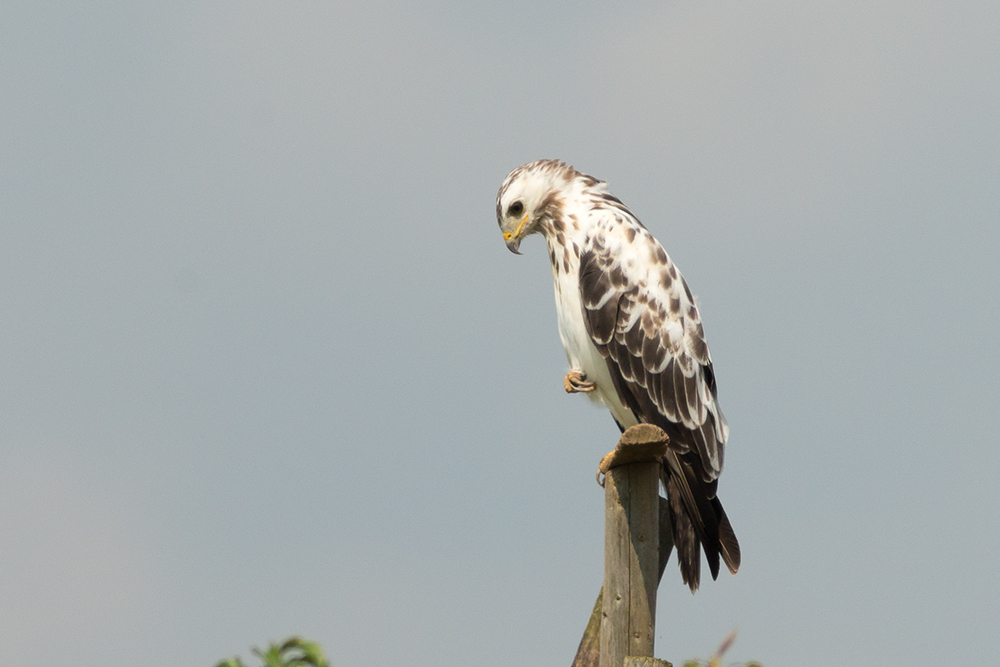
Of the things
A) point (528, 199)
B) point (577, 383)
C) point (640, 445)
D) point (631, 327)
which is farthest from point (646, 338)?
point (640, 445)

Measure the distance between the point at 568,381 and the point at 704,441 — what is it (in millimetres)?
1092

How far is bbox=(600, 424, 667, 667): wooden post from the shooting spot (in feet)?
19.0

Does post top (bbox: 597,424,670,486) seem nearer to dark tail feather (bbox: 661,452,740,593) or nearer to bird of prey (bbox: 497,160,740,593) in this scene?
dark tail feather (bbox: 661,452,740,593)

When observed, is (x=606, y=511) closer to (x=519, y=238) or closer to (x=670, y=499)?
(x=670, y=499)

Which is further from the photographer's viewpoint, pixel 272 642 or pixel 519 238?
pixel 272 642

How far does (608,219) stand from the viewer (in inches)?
306

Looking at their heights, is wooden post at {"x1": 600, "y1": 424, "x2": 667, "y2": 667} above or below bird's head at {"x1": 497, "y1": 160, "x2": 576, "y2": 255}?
below

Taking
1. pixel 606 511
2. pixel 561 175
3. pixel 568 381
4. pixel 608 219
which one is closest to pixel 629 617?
pixel 606 511

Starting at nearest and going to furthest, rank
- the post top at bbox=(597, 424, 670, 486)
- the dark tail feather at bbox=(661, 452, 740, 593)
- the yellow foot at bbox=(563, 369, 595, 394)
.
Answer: the post top at bbox=(597, 424, 670, 486)
the dark tail feather at bbox=(661, 452, 740, 593)
the yellow foot at bbox=(563, 369, 595, 394)

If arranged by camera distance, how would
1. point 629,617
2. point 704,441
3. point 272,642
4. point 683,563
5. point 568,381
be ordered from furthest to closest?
point 272,642, point 568,381, point 704,441, point 683,563, point 629,617

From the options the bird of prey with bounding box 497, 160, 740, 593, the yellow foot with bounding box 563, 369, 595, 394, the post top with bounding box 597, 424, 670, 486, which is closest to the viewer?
the post top with bounding box 597, 424, 670, 486

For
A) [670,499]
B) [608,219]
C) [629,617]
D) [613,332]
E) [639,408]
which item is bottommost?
[629,617]

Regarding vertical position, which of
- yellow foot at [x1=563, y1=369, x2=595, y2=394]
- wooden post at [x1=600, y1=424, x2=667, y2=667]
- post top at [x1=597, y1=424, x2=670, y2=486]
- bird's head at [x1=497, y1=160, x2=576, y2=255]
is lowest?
wooden post at [x1=600, y1=424, x2=667, y2=667]

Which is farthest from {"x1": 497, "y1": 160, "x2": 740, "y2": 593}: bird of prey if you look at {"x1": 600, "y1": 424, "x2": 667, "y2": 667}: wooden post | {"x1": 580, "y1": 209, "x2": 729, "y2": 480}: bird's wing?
{"x1": 600, "y1": 424, "x2": 667, "y2": 667}: wooden post
